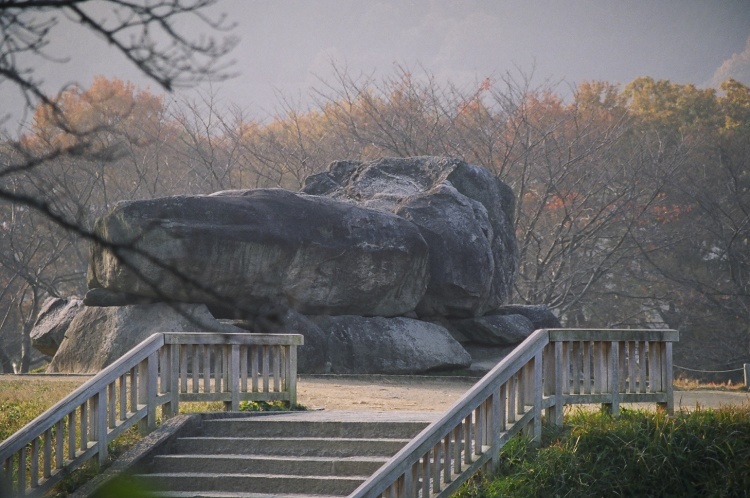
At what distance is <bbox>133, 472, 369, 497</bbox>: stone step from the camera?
9766mm

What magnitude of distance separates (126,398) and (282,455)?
2011 mm

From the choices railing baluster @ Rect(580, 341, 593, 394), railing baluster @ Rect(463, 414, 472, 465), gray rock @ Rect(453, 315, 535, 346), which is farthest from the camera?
gray rock @ Rect(453, 315, 535, 346)

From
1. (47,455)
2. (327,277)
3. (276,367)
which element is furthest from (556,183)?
(47,455)

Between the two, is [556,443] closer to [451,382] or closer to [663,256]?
[451,382]

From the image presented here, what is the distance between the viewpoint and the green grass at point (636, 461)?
355 inches

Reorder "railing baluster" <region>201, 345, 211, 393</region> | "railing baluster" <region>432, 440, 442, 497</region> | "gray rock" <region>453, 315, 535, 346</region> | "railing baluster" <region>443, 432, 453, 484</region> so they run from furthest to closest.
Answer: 1. "gray rock" <region>453, 315, 535, 346</region>
2. "railing baluster" <region>201, 345, 211, 393</region>
3. "railing baluster" <region>443, 432, 453, 484</region>
4. "railing baluster" <region>432, 440, 442, 497</region>

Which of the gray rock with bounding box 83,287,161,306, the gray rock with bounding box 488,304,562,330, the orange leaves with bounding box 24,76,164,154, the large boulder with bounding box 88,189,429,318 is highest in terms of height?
the orange leaves with bounding box 24,76,164,154

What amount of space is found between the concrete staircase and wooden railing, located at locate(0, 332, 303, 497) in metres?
0.62

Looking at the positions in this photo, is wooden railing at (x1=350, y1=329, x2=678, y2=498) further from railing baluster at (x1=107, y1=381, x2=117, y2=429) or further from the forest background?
the forest background

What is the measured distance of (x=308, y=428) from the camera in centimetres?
1105

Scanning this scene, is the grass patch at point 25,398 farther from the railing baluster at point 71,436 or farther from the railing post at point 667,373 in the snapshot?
the railing post at point 667,373

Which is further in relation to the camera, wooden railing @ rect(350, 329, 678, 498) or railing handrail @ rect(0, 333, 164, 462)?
railing handrail @ rect(0, 333, 164, 462)

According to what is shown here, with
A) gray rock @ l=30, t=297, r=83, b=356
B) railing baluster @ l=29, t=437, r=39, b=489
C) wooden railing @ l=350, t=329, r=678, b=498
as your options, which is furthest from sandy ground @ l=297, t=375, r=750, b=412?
gray rock @ l=30, t=297, r=83, b=356

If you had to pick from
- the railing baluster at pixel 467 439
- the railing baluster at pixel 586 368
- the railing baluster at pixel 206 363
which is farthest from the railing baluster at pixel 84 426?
the railing baluster at pixel 586 368
